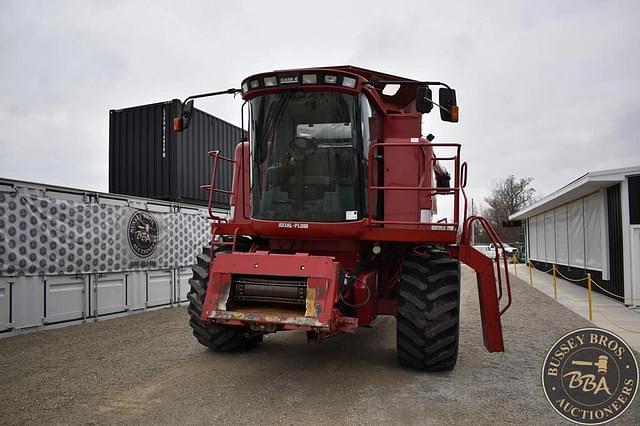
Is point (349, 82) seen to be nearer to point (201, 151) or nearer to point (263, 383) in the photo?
point (263, 383)

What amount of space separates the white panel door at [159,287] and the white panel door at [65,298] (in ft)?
5.90

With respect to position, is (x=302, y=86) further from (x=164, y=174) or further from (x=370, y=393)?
(x=164, y=174)

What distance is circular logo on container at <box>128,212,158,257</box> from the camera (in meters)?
10.0

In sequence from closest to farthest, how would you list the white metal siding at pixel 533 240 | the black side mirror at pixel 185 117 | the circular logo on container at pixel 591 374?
the circular logo on container at pixel 591 374 < the black side mirror at pixel 185 117 < the white metal siding at pixel 533 240

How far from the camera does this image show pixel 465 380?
5.29 meters

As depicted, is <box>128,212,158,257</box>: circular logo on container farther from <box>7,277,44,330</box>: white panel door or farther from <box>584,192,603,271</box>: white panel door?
<box>584,192,603,271</box>: white panel door

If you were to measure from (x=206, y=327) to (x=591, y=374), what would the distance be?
169 inches

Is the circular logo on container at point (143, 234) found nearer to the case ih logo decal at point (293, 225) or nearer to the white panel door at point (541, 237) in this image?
the case ih logo decal at point (293, 225)

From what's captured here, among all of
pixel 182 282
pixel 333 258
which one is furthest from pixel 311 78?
pixel 182 282

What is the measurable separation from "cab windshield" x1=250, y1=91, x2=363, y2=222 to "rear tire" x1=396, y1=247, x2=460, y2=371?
3.29ft

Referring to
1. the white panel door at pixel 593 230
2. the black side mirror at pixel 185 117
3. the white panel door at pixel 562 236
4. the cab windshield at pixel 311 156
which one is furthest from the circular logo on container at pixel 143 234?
the white panel door at pixel 562 236

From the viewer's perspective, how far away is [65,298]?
27.7 feet

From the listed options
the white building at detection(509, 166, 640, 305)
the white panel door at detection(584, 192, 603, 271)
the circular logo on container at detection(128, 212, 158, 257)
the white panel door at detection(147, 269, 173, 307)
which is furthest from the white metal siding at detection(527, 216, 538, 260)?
the circular logo on container at detection(128, 212, 158, 257)

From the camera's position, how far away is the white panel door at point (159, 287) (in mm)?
10562
